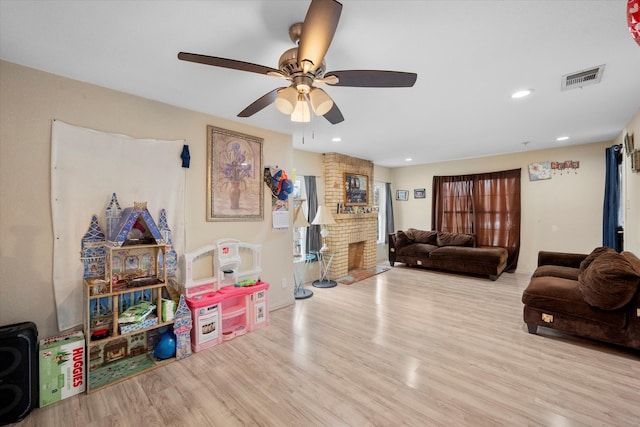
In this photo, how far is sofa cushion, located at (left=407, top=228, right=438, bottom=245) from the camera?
244 inches

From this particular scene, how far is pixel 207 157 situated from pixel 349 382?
257cm

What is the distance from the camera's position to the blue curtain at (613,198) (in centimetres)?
402

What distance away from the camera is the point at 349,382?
209 centimetres

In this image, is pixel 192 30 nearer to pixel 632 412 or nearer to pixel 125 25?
pixel 125 25

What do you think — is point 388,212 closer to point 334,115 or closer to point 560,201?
point 560,201

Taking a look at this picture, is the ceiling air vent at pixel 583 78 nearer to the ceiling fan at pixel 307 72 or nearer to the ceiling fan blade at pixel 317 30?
the ceiling fan at pixel 307 72

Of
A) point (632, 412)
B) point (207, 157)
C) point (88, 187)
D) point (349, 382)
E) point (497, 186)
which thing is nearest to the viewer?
point (632, 412)

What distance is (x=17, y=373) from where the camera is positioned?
1.73 m

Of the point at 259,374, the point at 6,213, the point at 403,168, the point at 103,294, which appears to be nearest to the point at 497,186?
the point at 403,168

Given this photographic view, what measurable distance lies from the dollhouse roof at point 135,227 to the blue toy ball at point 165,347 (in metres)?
0.88

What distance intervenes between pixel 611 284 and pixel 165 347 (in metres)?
3.91

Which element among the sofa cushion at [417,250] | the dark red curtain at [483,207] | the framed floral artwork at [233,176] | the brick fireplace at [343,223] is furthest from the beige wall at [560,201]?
the framed floral artwork at [233,176]

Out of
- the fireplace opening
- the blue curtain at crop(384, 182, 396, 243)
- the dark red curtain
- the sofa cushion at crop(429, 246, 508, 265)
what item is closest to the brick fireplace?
the fireplace opening

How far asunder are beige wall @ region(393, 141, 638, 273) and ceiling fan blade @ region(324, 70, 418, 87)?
5.17 metres
